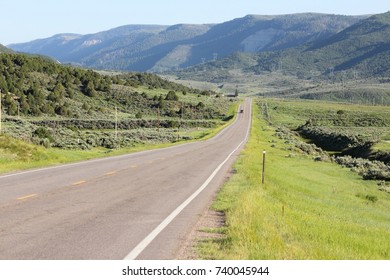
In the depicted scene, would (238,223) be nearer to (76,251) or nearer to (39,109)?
(76,251)

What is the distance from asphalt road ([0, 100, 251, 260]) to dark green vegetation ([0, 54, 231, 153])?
142ft

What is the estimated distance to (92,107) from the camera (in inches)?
4530

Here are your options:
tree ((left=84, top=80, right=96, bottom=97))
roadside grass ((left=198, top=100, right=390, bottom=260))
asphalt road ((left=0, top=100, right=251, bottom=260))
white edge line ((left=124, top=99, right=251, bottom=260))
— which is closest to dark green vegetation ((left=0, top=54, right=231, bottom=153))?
tree ((left=84, top=80, right=96, bottom=97))

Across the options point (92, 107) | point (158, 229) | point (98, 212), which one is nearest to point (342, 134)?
point (92, 107)

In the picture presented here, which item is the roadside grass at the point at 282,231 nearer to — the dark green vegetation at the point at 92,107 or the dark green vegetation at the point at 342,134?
the dark green vegetation at the point at 342,134

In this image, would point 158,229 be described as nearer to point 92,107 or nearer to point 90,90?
point 92,107

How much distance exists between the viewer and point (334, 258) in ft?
30.1

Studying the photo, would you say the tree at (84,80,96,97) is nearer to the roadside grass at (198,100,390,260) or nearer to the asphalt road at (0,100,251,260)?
the asphalt road at (0,100,251,260)

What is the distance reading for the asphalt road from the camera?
9273mm

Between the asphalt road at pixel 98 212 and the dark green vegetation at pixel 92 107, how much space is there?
4335cm

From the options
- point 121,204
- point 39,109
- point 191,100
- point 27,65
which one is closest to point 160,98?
point 191,100

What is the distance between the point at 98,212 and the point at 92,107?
10416 cm

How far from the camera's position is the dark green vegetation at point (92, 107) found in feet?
275
